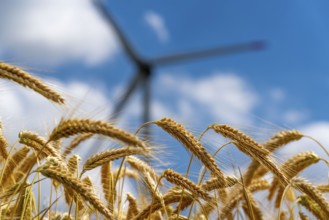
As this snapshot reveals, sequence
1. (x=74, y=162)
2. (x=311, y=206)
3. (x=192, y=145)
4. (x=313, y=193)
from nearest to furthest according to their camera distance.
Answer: (x=192, y=145) < (x=313, y=193) < (x=74, y=162) < (x=311, y=206)

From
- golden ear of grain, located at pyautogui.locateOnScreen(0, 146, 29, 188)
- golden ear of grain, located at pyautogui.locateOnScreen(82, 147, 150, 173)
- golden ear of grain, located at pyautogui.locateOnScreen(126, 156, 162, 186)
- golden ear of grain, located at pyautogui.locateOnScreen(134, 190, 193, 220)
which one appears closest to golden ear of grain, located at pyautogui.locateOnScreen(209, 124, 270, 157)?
golden ear of grain, located at pyautogui.locateOnScreen(134, 190, 193, 220)

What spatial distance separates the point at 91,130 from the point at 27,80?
89 centimetres

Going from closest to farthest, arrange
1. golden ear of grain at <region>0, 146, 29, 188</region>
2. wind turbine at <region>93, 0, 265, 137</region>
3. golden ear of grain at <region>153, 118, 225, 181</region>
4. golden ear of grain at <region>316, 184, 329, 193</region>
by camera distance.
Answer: golden ear of grain at <region>153, 118, 225, 181</region>
golden ear of grain at <region>0, 146, 29, 188</region>
golden ear of grain at <region>316, 184, 329, 193</region>
wind turbine at <region>93, 0, 265, 137</region>

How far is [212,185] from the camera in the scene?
5.09 m

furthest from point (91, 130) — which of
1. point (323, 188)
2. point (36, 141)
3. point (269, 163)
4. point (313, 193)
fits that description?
point (323, 188)

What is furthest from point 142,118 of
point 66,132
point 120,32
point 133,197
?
point 66,132

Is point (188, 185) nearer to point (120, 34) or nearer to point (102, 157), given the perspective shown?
point (102, 157)

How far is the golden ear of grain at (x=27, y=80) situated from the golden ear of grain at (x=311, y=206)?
9.63 ft

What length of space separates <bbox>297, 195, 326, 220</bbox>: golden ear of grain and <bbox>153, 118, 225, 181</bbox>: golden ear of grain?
1638mm

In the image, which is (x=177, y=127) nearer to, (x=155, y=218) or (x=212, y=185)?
(x=212, y=185)

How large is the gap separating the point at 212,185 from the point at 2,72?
2048 millimetres

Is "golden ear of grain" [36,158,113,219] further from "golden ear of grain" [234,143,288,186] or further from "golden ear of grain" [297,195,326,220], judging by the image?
"golden ear of grain" [297,195,326,220]

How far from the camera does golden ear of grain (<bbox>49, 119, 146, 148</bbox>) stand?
3580 millimetres

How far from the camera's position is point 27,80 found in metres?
4.38
